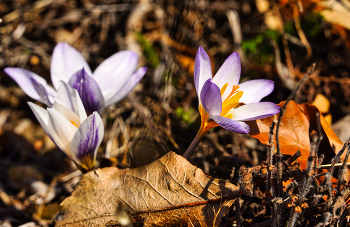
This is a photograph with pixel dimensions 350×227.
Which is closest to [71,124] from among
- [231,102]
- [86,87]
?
[86,87]

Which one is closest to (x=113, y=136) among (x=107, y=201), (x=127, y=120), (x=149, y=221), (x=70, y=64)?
(x=127, y=120)

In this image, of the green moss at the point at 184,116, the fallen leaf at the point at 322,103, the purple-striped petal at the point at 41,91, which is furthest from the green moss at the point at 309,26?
the purple-striped petal at the point at 41,91

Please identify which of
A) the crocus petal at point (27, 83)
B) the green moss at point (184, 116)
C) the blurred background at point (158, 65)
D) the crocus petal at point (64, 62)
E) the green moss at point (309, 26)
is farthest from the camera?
the green moss at point (309, 26)

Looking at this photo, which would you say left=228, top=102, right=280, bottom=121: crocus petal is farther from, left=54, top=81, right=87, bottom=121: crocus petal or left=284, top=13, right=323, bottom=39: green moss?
left=284, top=13, right=323, bottom=39: green moss

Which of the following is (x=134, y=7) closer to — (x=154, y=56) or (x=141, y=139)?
(x=154, y=56)

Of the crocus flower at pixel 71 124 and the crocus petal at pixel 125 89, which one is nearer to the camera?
the crocus flower at pixel 71 124

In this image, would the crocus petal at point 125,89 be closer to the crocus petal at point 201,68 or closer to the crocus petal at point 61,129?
the crocus petal at point 61,129
